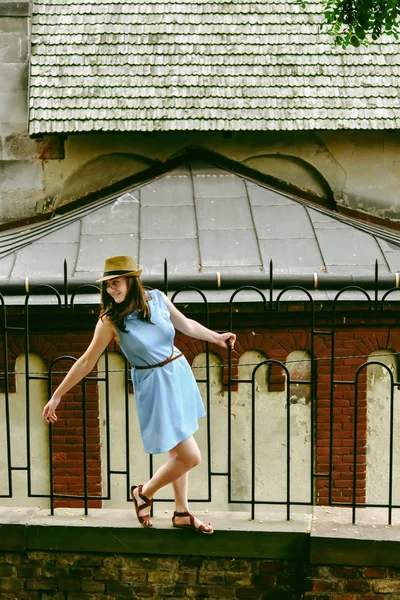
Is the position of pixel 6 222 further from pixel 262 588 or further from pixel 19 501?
pixel 262 588

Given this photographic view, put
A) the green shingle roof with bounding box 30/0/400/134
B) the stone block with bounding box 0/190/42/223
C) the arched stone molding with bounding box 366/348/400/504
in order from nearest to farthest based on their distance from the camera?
the arched stone molding with bounding box 366/348/400/504 → the green shingle roof with bounding box 30/0/400/134 → the stone block with bounding box 0/190/42/223

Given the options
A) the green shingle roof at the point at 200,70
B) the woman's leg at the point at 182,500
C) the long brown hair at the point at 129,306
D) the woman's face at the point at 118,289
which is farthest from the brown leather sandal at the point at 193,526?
the green shingle roof at the point at 200,70

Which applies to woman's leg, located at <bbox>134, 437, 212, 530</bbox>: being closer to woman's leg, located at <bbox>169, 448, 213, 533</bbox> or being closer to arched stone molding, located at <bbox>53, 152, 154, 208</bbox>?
woman's leg, located at <bbox>169, 448, 213, 533</bbox>

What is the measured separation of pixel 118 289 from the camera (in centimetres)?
443

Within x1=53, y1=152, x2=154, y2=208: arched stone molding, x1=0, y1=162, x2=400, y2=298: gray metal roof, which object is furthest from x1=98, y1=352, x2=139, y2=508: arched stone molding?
x1=53, y1=152, x2=154, y2=208: arched stone molding

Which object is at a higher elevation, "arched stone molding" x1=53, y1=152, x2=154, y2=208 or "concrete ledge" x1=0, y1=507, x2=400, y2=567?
"arched stone molding" x1=53, y1=152, x2=154, y2=208

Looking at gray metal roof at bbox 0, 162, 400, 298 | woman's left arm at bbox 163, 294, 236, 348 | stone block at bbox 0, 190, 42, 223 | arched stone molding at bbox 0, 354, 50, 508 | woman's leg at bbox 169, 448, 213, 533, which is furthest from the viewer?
stone block at bbox 0, 190, 42, 223

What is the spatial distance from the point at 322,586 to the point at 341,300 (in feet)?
13.2

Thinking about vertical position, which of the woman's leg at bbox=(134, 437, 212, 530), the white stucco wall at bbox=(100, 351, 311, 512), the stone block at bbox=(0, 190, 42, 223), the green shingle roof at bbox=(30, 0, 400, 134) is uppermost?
the green shingle roof at bbox=(30, 0, 400, 134)

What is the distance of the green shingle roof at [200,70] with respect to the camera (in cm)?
1020

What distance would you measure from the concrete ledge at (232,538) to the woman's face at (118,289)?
1308 mm

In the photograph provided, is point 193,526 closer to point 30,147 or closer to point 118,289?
point 118,289

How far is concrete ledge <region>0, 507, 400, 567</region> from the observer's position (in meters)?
4.59

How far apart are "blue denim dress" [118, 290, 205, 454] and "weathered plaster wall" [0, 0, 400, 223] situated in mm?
6503
